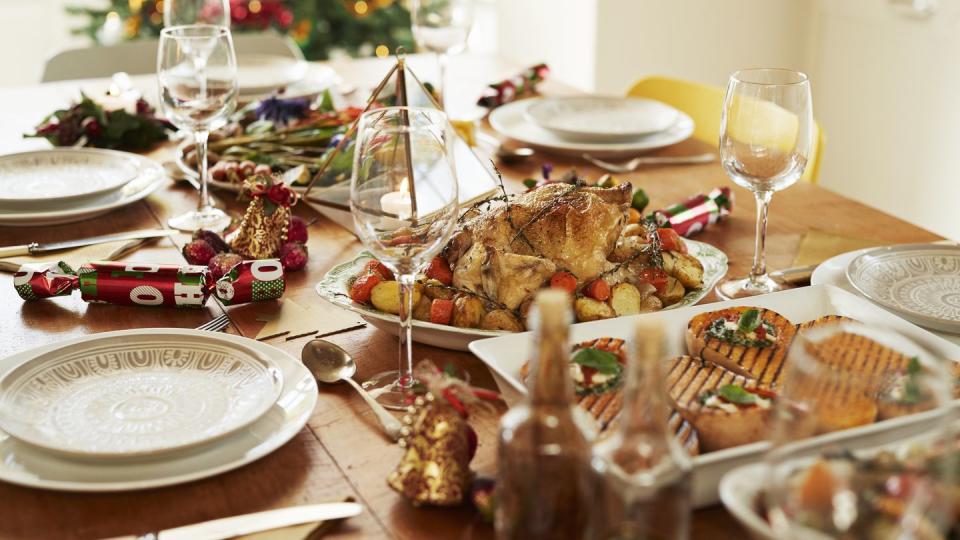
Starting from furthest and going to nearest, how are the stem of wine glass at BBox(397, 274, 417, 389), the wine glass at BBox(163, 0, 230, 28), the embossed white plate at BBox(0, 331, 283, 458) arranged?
the wine glass at BBox(163, 0, 230, 28) → the stem of wine glass at BBox(397, 274, 417, 389) → the embossed white plate at BBox(0, 331, 283, 458)

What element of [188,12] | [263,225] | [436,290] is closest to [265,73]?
[188,12]

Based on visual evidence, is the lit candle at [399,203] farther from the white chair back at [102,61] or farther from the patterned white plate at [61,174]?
the white chair back at [102,61]

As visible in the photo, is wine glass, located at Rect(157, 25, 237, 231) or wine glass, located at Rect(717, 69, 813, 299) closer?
wine glass, located at Rect(717, 69, 813, 299)

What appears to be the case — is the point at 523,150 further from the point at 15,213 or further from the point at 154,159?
the point at 15,213

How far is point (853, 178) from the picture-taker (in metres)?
4.11

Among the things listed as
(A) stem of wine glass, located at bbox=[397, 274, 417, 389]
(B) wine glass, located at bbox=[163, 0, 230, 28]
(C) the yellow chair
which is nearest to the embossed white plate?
(A) stem of wine glass, located at bbox=[397, 274, 417, 389]

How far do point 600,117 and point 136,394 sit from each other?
1.42 m

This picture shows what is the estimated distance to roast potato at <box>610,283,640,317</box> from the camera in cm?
124

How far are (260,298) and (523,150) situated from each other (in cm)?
85

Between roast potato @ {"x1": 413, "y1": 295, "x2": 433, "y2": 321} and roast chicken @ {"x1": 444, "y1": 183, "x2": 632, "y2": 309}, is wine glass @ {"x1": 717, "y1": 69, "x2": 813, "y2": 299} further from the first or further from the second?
roast potato @ {"x1": 413, "y1": 295, "x2": 433, "y2": 321}

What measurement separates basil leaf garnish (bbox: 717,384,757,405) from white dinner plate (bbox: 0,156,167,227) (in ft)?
3.82

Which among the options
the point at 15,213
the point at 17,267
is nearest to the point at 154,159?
the point at 15,213

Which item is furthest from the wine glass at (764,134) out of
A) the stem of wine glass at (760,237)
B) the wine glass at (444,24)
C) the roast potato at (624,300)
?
the wine glass at (444,24)

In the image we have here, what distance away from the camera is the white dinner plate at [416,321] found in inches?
47.1
